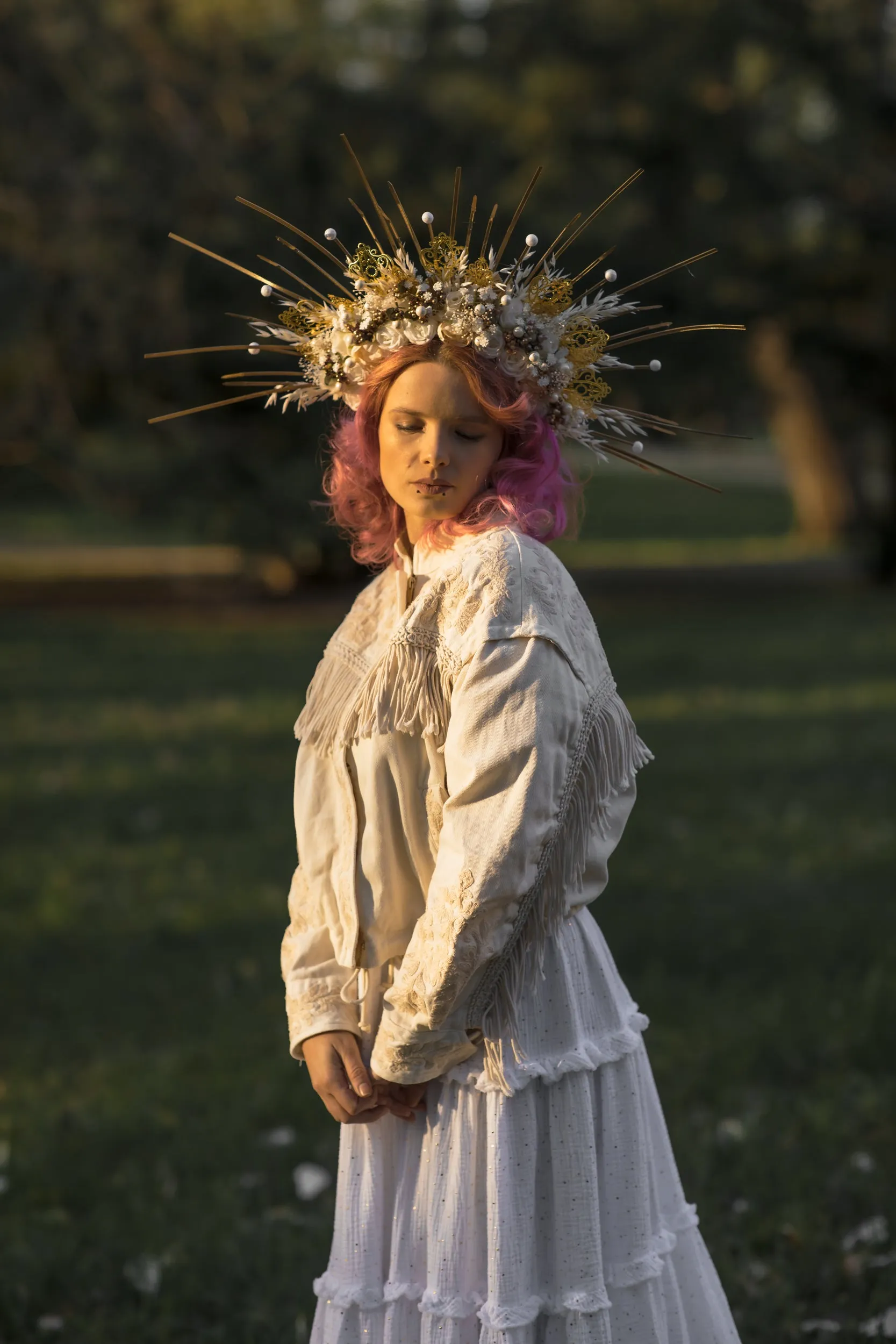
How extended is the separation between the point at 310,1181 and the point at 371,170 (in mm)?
13897

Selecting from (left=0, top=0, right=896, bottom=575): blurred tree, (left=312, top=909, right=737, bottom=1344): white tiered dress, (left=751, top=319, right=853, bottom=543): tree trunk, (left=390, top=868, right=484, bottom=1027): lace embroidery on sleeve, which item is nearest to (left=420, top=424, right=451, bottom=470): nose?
(left=390, top=868, right=484, bottom=1027): lace embroidery on sleeve

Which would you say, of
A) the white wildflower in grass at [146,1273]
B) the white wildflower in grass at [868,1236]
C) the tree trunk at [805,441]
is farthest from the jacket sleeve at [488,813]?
the tree trunk at [805,441]

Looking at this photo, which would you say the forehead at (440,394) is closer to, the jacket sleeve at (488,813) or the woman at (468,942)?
the woman at (468,942)

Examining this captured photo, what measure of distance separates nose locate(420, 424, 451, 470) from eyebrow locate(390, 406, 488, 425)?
22mm

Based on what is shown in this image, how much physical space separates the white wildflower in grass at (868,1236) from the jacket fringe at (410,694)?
211 centimetres

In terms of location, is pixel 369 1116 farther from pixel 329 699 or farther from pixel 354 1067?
pixel 329 699

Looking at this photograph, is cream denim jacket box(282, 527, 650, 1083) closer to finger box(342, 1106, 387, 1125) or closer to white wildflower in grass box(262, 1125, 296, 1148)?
finger box(342, 1106, 387, 1125)

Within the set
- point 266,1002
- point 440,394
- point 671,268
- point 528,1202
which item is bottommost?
point 266,1002

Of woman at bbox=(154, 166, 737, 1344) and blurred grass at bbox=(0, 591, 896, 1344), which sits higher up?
woman at bbox=(154, 166, 737, 1344)

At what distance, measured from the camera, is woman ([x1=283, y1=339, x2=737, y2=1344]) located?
2.09 m

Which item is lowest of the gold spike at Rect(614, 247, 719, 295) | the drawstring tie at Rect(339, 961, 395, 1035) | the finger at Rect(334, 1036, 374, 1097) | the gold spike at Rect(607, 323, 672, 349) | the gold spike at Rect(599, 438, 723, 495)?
the finger at Rect(334, 1036, 374, 1097)

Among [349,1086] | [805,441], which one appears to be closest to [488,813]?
[349,1086]

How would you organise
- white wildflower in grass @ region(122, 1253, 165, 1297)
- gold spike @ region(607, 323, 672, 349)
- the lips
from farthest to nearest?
1. white wildflower in grass @ region(122, 1253, 165, 1297)
2. gold spike @ region(607, 323, 672, 349)
3. the lips

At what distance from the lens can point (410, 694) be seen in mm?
2189
